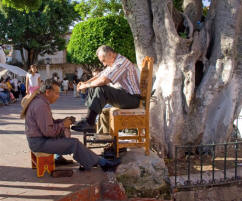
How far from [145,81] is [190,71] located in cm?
129

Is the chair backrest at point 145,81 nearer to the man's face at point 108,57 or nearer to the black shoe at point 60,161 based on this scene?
the man's face at point 108,57

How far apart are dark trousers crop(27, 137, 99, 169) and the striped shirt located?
107cm

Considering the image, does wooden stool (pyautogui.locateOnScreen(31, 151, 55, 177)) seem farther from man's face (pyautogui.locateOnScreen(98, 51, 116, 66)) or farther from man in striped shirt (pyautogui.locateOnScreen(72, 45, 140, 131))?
man's face (pyautogui.locateOnScreen(98, 51, 116, 66))

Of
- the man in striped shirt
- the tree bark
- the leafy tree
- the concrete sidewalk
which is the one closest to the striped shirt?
the man in striped shirt

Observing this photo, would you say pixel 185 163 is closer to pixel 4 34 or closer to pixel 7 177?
pixel 7 177

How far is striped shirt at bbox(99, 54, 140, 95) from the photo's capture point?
13.4 ft

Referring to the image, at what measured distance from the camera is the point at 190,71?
5.33 metres

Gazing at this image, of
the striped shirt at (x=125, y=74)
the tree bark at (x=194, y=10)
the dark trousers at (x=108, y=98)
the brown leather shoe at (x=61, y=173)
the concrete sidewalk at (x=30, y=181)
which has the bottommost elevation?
the concrete sidewalk at (x=30, y=181)

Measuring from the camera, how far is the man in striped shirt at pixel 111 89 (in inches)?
156

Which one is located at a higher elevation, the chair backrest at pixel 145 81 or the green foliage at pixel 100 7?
the green foliage at pixel 100 7

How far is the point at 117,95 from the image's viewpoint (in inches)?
158

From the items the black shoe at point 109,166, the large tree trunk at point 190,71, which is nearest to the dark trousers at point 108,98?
the black shoe at point 109,166

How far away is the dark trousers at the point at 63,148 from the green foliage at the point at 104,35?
→ 1470 cm

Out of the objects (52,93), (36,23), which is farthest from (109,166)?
(36,23)
